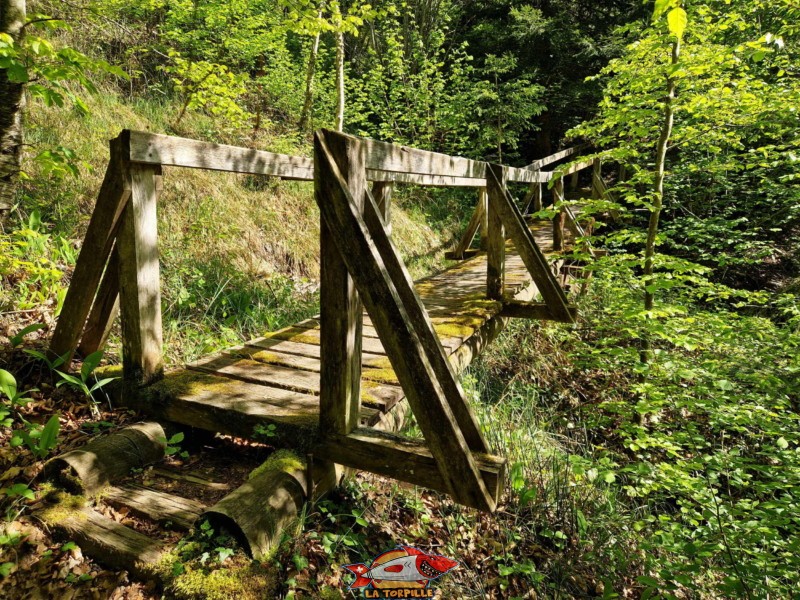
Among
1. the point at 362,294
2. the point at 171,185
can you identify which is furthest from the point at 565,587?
the point at 171,185

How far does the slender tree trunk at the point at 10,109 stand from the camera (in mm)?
3041

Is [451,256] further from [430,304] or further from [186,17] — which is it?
[186,17]

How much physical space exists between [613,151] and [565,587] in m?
4.08

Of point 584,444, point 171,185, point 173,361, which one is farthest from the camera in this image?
point 171,185

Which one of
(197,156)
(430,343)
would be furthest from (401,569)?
(197,156)

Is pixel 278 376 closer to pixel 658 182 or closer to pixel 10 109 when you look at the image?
pixel 10 109

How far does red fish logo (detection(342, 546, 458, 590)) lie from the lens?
2.05 m

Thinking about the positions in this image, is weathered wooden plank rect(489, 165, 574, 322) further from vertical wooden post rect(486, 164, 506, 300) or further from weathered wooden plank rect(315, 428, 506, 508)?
weathered wooden plank rect(315, 428, 506, 508)

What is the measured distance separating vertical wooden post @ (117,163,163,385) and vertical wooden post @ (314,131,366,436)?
1.12 m

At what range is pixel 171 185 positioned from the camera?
5.88 meters

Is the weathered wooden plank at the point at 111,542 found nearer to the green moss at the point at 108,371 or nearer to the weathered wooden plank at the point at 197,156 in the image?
the green moss at the point at 108,371

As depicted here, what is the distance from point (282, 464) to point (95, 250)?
167 centimetres

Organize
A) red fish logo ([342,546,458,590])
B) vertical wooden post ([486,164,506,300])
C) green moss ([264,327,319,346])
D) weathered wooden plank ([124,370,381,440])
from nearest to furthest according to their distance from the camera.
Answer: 1. red fish logo ([342,546,458,590])
2. weathered wooden plank ([124,370,381,440])
3. green moss ([264,327,319,346])
4. vertical wooden post ([486,164,506,300])

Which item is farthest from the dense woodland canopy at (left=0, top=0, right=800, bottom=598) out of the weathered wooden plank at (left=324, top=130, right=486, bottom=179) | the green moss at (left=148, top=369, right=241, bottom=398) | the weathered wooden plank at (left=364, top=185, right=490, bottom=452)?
the weathered wooden plank at (left=324, top=130, right=486, bottom=179)
